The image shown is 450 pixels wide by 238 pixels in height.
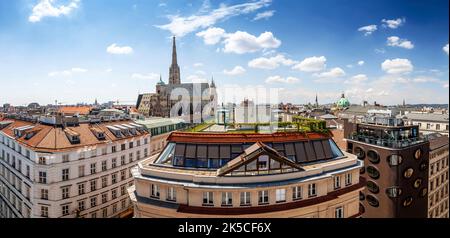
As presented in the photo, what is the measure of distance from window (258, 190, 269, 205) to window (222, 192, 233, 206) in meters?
1.30

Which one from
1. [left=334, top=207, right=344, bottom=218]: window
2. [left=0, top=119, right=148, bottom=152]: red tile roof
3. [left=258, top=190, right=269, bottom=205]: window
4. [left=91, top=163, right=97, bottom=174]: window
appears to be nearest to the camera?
[left=258, top=190, right=269, bottom=205]: window

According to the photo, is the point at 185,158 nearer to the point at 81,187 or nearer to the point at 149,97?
the point at 81,187

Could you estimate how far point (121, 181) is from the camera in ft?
94.6

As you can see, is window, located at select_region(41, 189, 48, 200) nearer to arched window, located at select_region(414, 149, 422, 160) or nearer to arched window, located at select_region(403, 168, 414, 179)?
arched window, located at select_region(403, 168, 414, 179)

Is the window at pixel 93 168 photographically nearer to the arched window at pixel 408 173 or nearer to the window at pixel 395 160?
the window at pixel 395 160

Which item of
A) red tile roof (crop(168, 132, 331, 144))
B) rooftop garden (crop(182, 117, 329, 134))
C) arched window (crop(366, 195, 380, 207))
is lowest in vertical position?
arched window (crop(366, 195, 380, 207))

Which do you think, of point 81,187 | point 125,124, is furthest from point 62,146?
point 125,124

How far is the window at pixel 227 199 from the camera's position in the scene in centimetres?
1277

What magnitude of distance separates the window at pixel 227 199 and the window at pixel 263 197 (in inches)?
51.2

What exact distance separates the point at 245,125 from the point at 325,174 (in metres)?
5.41

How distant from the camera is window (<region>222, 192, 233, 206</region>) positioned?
12766 mm

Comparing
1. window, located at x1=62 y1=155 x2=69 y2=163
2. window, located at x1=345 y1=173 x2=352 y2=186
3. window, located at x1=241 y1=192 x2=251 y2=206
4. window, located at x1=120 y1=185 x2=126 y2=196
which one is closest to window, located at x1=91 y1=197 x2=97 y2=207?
window, located at x1=120 y1=185 x2=126 y2=196

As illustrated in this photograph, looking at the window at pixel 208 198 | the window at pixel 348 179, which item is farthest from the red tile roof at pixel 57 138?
the window at pixel 348 179
